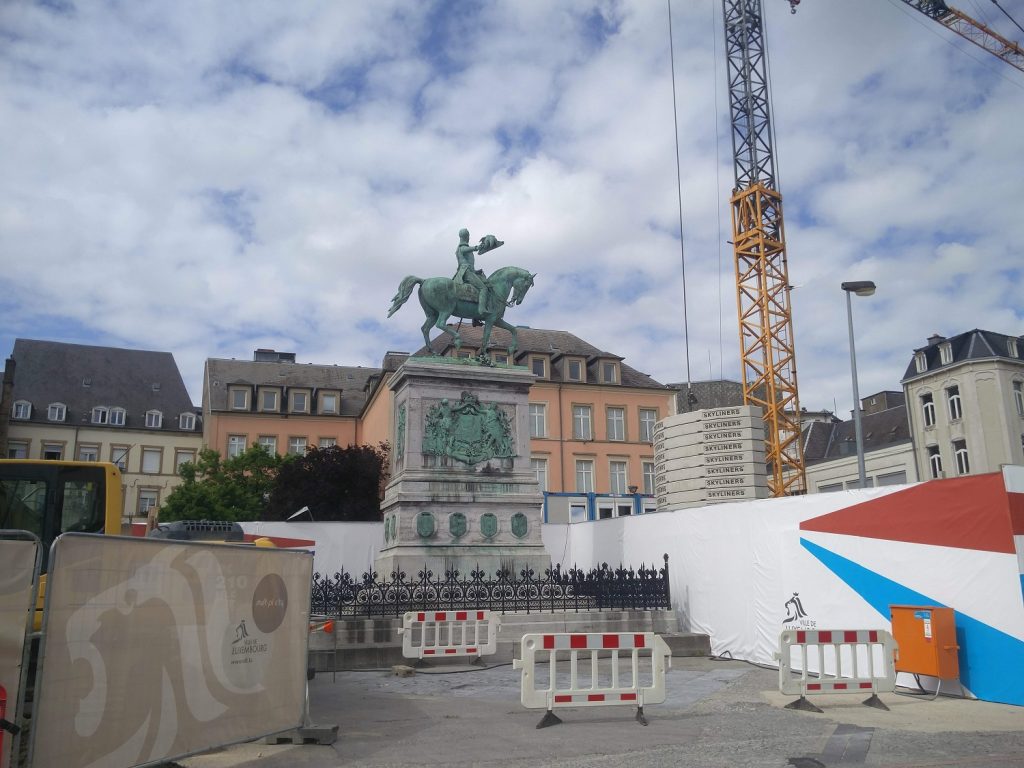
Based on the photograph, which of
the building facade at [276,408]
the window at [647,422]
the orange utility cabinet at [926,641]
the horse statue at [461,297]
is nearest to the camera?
the orange utility cabinet at [926,641]

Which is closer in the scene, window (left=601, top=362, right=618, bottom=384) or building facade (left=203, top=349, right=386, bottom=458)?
window (left=601, top=362, right=618, bottom=384)

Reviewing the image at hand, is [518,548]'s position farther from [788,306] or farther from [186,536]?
[788,306]

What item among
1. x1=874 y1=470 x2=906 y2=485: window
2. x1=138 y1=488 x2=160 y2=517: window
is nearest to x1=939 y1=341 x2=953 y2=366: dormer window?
x1=874 y1=470 x2=906 y2=485: window

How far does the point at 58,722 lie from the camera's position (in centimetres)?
541

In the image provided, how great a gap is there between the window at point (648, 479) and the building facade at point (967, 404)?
1539 centimetres

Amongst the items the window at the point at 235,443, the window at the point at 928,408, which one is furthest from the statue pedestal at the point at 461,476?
the window at the point at 928,408

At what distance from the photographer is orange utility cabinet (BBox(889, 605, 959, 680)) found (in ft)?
33.0

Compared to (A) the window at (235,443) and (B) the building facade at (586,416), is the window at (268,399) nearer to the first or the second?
(A) the window at (235,443)

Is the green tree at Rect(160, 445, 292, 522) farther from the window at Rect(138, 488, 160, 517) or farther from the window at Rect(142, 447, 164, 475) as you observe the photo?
the window at Rect(142, 447, 164, 475)

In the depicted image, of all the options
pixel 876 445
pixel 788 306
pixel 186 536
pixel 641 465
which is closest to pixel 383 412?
Result: pixel 641 465

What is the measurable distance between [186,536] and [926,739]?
10730 mm

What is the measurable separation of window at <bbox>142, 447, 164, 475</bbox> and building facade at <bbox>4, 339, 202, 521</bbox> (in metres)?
0.07

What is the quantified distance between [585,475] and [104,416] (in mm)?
35481

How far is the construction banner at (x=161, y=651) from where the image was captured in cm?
549
